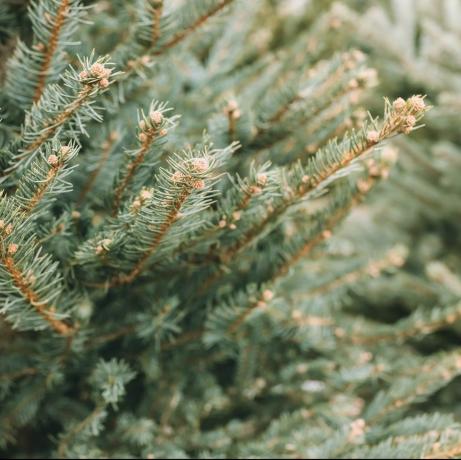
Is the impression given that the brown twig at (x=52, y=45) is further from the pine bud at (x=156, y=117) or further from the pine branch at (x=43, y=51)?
the pine bud at (x=156, y=117)

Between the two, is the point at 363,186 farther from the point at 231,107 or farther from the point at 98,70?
the point at 98,70

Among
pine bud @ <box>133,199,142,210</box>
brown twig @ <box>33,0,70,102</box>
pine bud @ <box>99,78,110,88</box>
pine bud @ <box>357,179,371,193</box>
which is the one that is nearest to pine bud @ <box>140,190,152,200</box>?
pine bud @ <box>133,199,142,210</box>

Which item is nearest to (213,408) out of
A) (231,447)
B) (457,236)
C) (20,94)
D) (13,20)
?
(231,447)

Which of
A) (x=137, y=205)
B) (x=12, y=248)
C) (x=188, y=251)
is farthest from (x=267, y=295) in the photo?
(x=12, y=248)

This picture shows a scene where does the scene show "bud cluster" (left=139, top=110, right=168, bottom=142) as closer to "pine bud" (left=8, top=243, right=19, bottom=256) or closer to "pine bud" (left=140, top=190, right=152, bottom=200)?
"pine bud" (left=140, top=190, right=152, bottom=200)

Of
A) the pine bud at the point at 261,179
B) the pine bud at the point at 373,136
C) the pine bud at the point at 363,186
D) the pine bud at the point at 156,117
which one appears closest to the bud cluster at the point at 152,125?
the pine bud at the point at 156,117

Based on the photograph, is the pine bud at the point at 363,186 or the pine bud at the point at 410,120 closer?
the pine bud at the point at 410,120

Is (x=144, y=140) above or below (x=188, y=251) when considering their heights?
above
